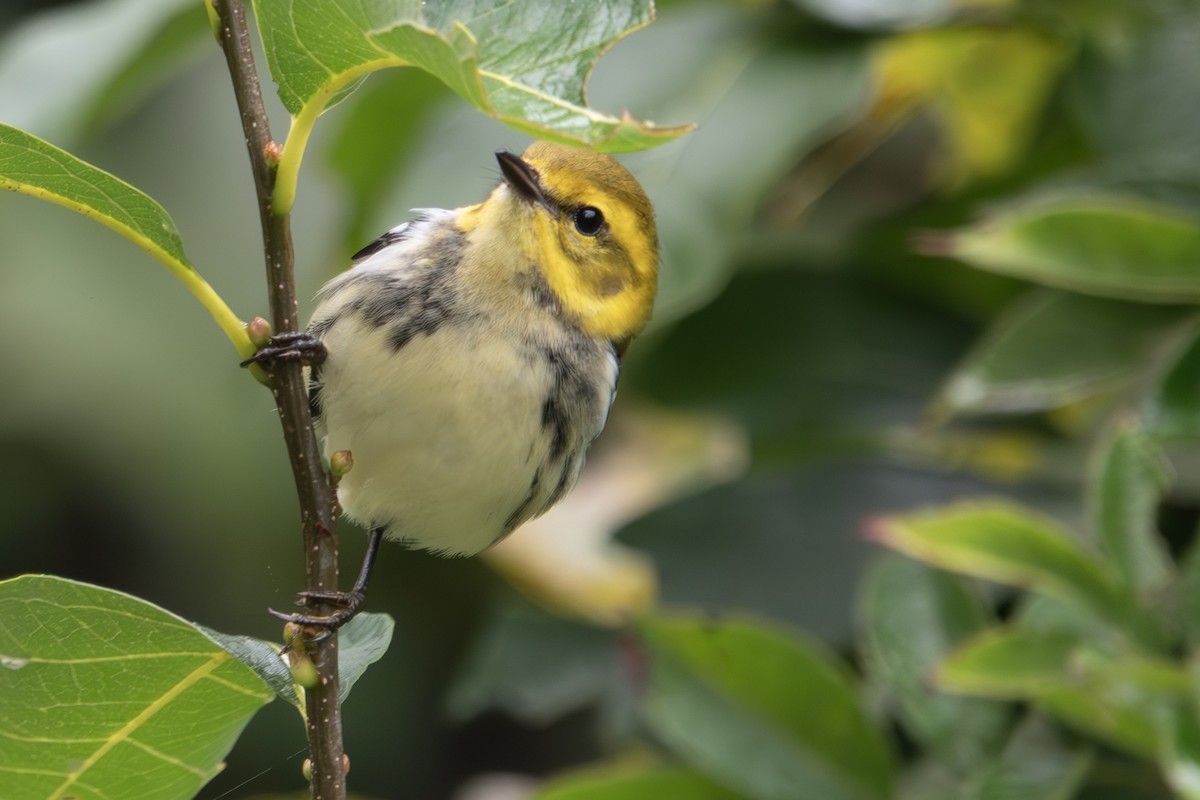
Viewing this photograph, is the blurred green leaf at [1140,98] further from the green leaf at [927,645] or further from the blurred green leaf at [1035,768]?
the blurred green leaf at [1035,768]

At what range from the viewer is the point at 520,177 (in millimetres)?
1316

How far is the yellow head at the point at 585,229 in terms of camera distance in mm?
1343

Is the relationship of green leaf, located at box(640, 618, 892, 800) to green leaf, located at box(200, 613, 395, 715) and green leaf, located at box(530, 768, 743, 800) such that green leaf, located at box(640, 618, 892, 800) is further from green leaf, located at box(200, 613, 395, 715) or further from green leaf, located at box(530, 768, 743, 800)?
green leaf, located at box(200, 613, 395, 715)

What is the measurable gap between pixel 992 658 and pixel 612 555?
106 centimetres

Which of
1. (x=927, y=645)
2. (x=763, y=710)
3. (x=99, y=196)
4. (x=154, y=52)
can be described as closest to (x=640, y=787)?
(x=763, y=710)

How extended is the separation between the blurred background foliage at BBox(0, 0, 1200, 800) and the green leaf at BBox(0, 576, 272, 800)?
2.46 feet

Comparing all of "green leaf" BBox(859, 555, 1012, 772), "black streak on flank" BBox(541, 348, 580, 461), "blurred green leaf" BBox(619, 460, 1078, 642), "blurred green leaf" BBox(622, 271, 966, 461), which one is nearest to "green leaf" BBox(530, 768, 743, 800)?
"green leaf" BBox(859, 555, 1012, 772)

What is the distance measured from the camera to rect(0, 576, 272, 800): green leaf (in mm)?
858

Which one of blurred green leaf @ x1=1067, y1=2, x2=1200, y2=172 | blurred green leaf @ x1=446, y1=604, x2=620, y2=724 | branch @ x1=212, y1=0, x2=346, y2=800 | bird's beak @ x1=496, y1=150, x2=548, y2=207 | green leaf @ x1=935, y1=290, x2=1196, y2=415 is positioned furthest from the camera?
blurred green leaf @ x1=446, y1=604, x2=620, y2=724

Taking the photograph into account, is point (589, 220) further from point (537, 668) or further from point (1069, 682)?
point (537, 668)

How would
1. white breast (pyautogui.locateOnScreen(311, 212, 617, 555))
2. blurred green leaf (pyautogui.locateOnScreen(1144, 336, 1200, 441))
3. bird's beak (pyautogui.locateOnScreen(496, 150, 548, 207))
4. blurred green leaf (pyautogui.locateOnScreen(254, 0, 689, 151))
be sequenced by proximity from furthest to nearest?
1. blurred green leaf (pyautogui.locateOnScreen(1144, 336, 1200, 441))
2. bird's beak (pyautogui.locateOnScreen(496, 150, 548, 207))
3. white breast (pyautogui.locateOnScreen(311, 212, 617, 555))
4. blurred green leaf (pyautogui.locateOnScreen(254, 0, 689, 151))

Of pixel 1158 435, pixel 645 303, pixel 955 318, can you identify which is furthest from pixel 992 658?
pixel 955 318

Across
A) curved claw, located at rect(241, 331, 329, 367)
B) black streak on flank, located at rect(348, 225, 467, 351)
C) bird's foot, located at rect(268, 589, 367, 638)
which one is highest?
curved claw, located at rect(241, 331, 329, 367)

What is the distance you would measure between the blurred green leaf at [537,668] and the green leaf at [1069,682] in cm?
64
